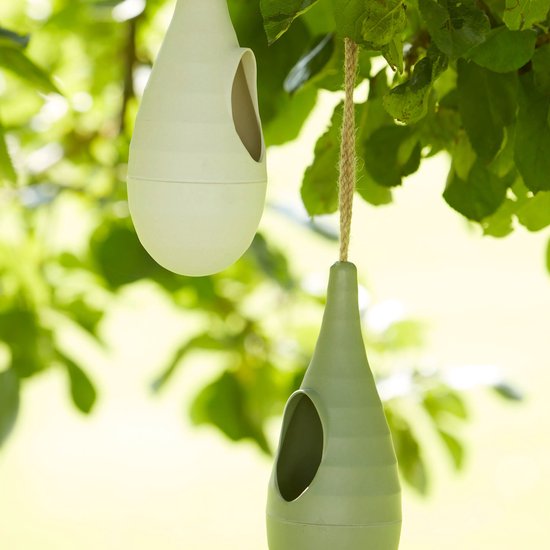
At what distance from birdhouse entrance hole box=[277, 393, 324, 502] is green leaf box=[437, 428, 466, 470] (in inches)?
21.3

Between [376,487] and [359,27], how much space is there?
15 centimetres

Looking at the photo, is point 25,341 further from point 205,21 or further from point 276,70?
point 205,21

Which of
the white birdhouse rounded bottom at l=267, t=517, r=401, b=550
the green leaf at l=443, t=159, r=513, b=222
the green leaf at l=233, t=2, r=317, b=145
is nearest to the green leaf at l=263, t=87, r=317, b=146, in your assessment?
the green leaf at l=233, t=2, r=317, b=145

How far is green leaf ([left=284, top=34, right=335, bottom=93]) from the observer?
0.43m

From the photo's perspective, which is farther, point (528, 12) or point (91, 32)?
point (91, 32)

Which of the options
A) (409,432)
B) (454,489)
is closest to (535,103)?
(409,432)

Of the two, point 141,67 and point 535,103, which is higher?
point 141,67

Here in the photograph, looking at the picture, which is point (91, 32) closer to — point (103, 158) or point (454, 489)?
point (103, 158)

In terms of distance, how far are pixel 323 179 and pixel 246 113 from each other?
0.24 feet

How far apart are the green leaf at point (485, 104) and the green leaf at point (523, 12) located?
66 mm

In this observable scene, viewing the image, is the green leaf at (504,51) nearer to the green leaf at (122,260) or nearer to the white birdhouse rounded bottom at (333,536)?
the white birdhouse rounded bottom at (333,536)

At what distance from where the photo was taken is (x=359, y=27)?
319mm

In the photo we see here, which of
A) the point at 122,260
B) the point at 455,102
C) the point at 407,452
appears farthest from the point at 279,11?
the point at 407,452

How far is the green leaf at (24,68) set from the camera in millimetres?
519
